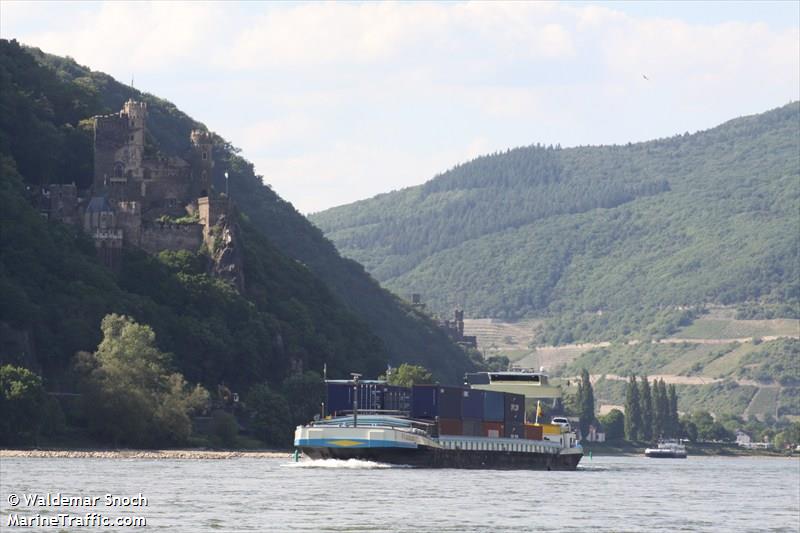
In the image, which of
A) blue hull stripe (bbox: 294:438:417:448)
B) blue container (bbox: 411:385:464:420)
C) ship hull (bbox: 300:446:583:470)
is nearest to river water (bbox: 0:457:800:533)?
ship hull (bbox: 300:446:583:470)

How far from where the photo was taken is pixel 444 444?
176m

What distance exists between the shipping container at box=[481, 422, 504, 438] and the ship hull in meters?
2.50

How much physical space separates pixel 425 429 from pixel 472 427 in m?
11.4

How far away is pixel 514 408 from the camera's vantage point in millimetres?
195500

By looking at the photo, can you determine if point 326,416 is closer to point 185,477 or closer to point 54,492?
point 185,477

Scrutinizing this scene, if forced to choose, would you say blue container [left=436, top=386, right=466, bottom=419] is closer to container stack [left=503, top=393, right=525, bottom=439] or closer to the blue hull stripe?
container stack [left=503, top=393, right=525, bottom=439]

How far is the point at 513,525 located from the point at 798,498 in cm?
5325

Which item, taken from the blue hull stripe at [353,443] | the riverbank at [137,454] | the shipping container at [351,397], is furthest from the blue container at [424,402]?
the riverbank at [137,454]

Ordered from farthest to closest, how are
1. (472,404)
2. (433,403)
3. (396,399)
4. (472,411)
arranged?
1. (472,404)
2. (472,411)
3. (433,403)
4. (396,399)

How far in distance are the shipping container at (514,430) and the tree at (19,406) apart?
46.6m

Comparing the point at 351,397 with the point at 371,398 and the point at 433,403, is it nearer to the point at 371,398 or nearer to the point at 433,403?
the point at 371,398

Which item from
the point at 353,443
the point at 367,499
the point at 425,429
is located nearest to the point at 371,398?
the point at 425,429

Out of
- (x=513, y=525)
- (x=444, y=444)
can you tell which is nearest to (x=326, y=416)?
(x=444, y=444)

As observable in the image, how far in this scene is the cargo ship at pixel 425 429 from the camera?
551 feet
